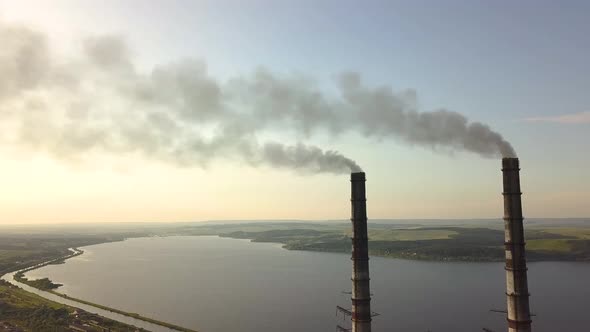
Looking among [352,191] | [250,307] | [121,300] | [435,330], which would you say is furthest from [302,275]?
[352,191]

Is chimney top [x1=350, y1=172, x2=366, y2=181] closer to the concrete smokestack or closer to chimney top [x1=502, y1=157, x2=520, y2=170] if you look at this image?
the concrete smokestack

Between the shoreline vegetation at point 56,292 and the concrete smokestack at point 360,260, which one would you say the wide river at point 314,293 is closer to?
the shoreline vegetation at point 56,292

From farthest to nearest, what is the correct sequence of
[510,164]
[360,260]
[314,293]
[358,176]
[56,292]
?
[56,292]
[314,293]
[358,176]
[360,260]
[510,164]

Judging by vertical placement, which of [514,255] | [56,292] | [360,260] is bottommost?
Result: [56,292]

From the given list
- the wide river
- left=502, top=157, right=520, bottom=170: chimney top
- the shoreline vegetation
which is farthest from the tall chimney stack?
the shoreline vegetation

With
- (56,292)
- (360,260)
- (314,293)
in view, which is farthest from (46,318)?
(360,260)

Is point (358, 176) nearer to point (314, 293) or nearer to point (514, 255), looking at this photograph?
point (514, 255)

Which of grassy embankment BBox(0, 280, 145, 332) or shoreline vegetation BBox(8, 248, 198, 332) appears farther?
shoreline vegetation BBox(8, 248, 198, 332)
